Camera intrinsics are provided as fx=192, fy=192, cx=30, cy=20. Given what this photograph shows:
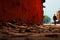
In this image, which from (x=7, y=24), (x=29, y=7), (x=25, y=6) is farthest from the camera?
(x=29, y=7)

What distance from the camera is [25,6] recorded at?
28.7 ft

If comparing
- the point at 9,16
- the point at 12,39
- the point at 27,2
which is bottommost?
the point at 12,39

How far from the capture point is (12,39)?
12.1 feet

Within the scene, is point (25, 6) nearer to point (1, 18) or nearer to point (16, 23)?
point (16, 23)

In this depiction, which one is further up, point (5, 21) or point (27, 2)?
point (27, 2)

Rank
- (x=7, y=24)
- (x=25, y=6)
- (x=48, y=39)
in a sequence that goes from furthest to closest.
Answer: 1. (x=25, y=6)
2. (x=7, y=24)
3. (x=48, y=39)

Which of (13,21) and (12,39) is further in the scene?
(13,21)

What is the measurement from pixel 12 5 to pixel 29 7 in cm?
Answer: 206

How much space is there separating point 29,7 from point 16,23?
78.8 inches

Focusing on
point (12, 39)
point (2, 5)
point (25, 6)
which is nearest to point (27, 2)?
point (25, 6)

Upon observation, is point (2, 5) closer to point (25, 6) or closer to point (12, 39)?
point (25, 6)

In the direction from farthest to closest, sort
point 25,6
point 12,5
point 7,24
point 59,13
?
1. point 59,13
2. point 25,6
3. point 12,5
4. point 7,24

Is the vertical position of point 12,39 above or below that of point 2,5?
below

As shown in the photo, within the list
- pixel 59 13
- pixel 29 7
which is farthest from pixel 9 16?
pixel 59 13
